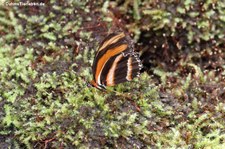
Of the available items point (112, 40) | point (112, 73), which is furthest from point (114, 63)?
point (112, 40)

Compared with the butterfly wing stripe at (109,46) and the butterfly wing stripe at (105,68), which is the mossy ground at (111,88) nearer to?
the butterfly wing stripe at (105,68)

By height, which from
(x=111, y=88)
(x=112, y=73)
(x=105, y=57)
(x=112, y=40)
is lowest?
(x=111, y=88)

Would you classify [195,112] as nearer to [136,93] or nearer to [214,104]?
[214,104]

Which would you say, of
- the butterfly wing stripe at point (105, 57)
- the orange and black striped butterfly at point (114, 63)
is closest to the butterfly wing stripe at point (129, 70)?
the orange and black striped butterfly at point (114, 63)

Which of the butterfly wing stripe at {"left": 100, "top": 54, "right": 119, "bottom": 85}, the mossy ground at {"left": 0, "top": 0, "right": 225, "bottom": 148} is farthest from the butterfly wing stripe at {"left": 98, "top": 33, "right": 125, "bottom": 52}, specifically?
the mossy ground at {"left": 0, "top": 0, "right": 225, "bottom": 148}

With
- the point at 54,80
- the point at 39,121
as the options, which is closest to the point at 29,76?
the point at 54,80

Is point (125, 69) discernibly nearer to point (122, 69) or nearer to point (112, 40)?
point (122, 69)

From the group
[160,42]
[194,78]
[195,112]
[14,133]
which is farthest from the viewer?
[160,42]
